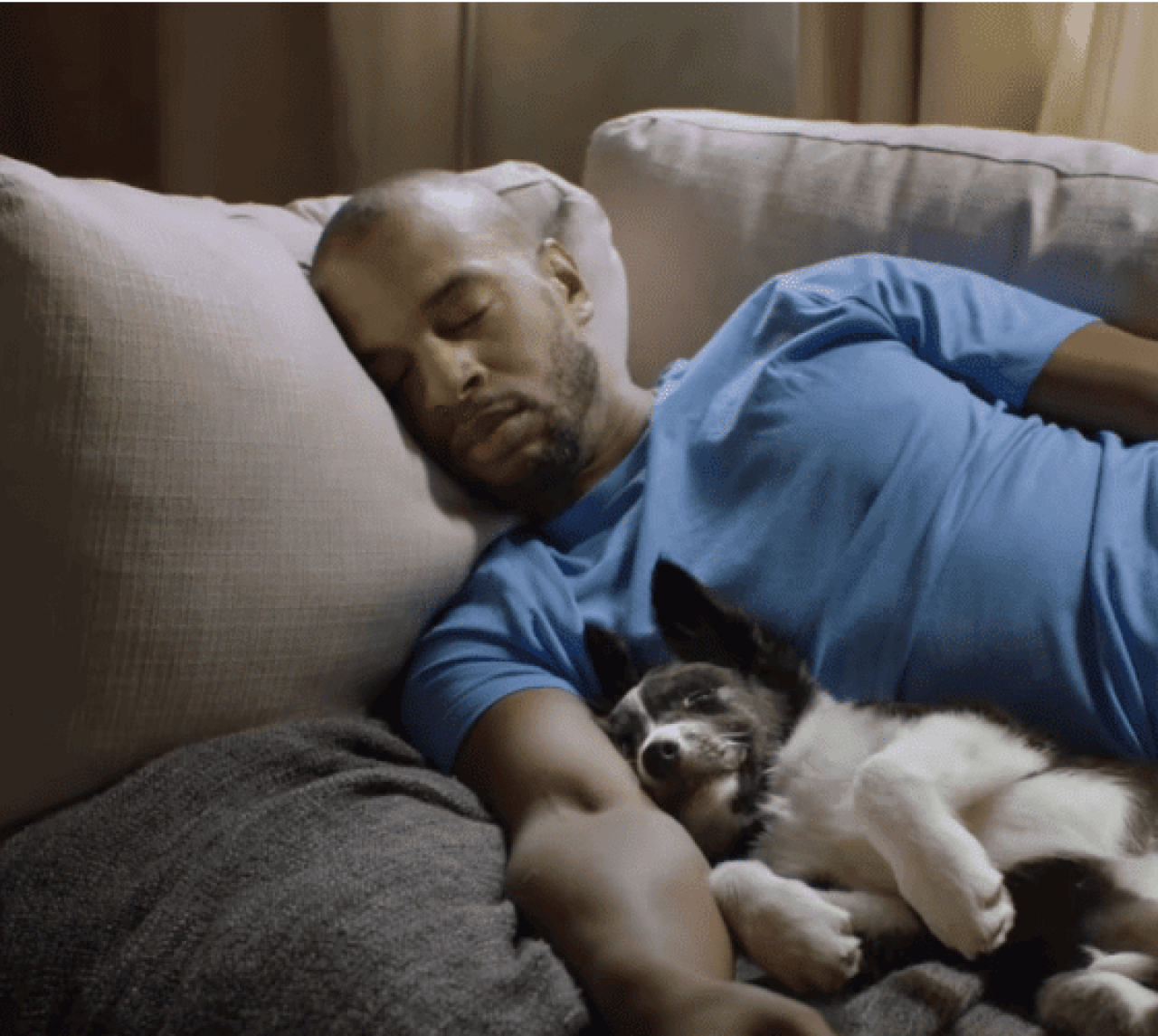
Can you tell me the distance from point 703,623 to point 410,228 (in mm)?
622

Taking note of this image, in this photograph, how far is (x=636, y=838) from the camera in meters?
0.98

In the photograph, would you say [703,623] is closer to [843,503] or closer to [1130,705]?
[843,503]

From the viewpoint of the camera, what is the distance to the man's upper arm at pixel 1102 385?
122 centimetres

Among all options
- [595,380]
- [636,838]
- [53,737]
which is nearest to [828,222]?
[595,380]

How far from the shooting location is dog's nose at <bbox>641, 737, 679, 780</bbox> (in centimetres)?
105

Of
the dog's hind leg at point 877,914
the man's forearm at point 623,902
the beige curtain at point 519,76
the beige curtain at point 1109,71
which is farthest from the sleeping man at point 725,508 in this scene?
the beige curtain at point 519,76

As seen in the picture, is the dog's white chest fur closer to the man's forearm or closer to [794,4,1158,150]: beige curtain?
the man's forearm

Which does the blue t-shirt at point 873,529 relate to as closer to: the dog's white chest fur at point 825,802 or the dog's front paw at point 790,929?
the dog's white chest fur at point 825,802

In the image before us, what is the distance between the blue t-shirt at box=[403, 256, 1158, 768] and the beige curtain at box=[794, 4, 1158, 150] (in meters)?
0.84

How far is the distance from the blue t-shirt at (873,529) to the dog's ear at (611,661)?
0.02 m

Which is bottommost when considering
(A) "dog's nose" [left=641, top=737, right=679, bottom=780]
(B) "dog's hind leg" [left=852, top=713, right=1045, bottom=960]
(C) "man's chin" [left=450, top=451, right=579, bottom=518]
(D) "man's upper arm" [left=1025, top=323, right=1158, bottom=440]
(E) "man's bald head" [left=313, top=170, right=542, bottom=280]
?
(A) "dog's nose" [left=641, top=737, right=679, bottom=780]

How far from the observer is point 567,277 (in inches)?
59.9

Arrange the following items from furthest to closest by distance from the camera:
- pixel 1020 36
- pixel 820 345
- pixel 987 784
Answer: pixel 1020 36, pixel 820 345, pixel 987 784

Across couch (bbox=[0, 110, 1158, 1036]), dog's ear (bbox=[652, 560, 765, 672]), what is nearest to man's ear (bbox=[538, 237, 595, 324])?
couch (bbox=[0, 110, 1158, 1036])
